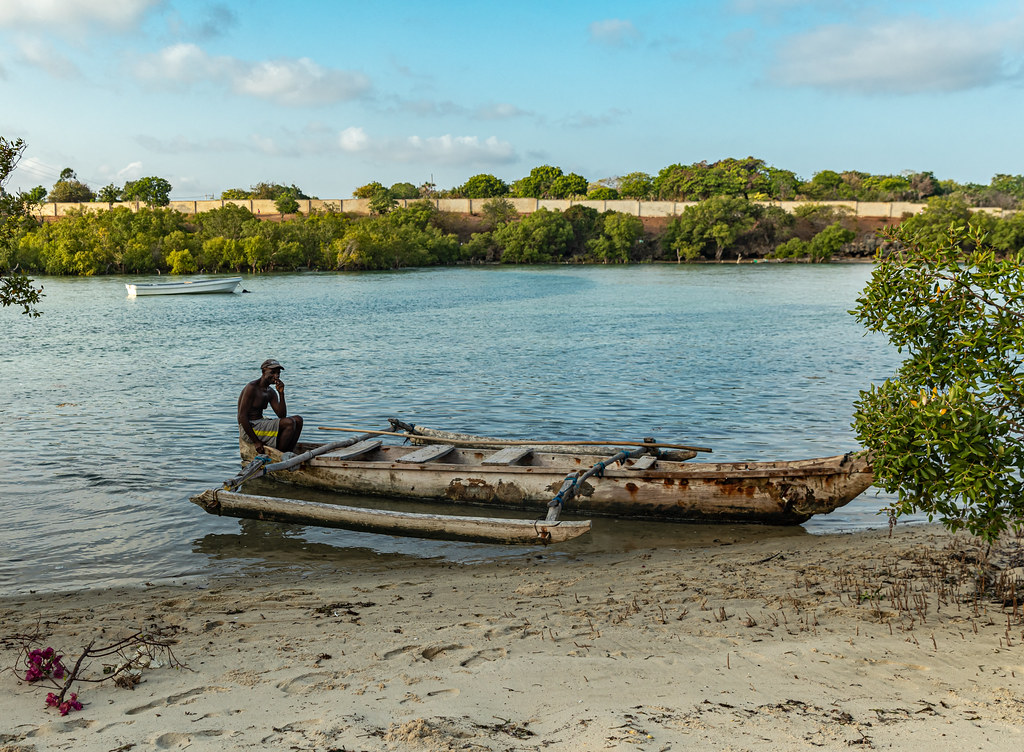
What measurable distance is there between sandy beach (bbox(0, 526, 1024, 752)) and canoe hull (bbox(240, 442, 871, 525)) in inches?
46.9

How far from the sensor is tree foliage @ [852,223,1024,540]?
18.8 ft

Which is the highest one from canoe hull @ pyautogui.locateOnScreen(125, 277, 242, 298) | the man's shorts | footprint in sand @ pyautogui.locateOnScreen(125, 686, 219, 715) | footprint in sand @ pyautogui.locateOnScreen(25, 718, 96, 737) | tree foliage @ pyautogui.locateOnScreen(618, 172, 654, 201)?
tree foliage @ pyautogui.locateOnScreen(618, 172, 654, 201)

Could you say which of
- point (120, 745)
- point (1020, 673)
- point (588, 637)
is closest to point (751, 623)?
point (588, 637)

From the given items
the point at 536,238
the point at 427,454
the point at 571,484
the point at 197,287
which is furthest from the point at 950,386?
the point at 536,238

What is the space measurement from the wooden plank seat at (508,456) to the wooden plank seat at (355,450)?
1.97 metres

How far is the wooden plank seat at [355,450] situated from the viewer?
11.6 m

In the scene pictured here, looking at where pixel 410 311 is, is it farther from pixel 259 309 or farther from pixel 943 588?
pixel 943 588

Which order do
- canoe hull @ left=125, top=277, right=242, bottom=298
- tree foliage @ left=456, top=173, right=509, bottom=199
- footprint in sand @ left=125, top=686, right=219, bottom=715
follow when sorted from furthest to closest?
tree foliage @ left=456, top=173, right=509, bottom=199 → canoe hull @ left=125, top=277, right=242, bottom=298 → footprint in sand @ left=125, top=686, right=219, bottom=715

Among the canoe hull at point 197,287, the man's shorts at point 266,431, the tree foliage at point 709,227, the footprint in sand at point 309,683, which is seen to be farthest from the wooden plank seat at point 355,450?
the tree foliage at point 709,227

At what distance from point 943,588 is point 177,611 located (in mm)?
6732

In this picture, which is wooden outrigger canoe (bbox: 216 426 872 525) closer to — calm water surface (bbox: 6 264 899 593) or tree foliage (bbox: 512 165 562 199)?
calm water surface (bbox: 6 264 899 593)

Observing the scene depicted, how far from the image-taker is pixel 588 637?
6059 mm

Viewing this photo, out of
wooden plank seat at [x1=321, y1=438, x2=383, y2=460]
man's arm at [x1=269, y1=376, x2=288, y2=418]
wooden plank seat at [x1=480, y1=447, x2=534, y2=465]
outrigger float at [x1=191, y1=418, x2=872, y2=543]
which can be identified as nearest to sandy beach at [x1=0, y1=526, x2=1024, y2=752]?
outrigger float at [x1=191, y1=418, x2=872, y2=543]

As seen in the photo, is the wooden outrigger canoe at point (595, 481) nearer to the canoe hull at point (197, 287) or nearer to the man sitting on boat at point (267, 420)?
the man sitting on boat at point (267, 420)
